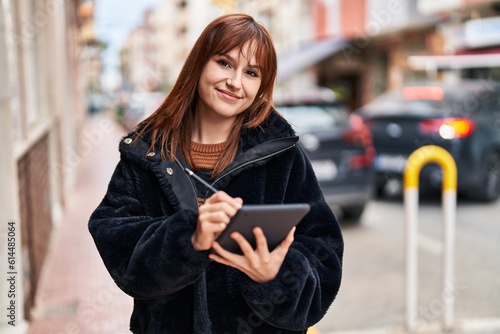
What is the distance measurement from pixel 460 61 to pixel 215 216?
571 inches

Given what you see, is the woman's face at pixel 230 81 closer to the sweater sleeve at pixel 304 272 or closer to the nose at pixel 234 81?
the nose at pixel 234 81

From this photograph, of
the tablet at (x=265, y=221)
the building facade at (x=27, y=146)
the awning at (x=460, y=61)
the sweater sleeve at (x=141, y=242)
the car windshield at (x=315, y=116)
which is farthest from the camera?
the awning at (x=460, y=61)

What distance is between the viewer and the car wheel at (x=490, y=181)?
855 centimetres

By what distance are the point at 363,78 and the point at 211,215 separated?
21925 mm

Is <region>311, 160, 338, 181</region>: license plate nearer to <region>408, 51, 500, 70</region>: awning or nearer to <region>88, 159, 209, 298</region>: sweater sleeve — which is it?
<region>88, 159, 209, 298</region>: sweater sleeve

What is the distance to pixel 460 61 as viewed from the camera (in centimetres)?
1474

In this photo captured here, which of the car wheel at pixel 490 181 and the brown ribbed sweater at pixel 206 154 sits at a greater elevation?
the brown ribbed sweater at pixel 206 154

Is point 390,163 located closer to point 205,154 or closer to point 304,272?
point 205,154

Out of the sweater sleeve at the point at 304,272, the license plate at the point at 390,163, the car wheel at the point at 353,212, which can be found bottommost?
the car wheel at the point at 353,212

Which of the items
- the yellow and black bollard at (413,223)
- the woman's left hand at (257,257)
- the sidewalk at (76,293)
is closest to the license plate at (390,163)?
the sidewalk at (76,293)

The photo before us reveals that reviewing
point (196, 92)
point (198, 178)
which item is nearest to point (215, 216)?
point (198, 178)

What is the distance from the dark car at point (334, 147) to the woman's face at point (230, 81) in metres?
5.49

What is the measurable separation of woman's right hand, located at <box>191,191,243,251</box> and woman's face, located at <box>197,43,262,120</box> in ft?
1.17

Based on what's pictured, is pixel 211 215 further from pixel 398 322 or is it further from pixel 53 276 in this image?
pixel 53 276
